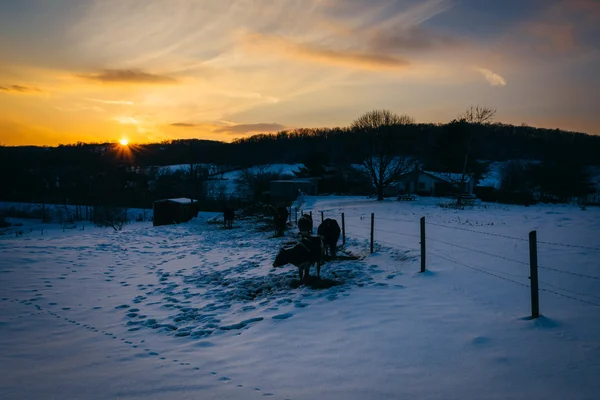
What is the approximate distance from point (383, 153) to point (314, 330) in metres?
36.0

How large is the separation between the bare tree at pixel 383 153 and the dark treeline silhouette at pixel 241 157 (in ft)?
1.42

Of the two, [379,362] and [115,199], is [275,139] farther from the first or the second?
[379,362]

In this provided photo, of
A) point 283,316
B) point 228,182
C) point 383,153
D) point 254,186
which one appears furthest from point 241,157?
point 283,316

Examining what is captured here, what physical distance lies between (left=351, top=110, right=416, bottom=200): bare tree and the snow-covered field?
93.0 ft

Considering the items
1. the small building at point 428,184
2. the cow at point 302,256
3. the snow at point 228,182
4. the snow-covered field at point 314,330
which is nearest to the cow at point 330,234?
the snow-covered field at point 314,330

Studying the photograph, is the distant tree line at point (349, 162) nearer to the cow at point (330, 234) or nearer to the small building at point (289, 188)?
the small building at point (289, 188)

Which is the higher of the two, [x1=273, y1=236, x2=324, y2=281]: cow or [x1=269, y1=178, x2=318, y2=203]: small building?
[x1=269, y1=178, x2=318, y2=203]: small building

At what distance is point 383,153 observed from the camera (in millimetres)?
39781

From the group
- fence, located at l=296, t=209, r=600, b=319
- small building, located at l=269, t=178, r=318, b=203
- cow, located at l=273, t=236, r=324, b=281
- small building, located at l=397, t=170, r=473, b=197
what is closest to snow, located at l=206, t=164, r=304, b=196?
small building, located at l=269, t=178, r=318, b=203

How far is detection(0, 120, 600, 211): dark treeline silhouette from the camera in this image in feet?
138

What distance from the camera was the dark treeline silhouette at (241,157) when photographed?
4200 centimetres

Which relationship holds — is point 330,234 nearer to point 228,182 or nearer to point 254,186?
point 254,186

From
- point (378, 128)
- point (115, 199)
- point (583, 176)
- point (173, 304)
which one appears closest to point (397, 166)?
point (378, 128)

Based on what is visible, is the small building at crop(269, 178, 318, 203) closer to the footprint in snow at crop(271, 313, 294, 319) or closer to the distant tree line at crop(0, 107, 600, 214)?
the distant tree line at crop(0, 107, 600, 214)
